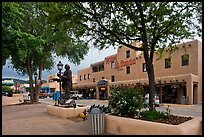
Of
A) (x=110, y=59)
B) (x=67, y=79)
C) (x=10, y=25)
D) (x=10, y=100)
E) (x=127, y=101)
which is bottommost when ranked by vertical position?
(x=10, y=100)

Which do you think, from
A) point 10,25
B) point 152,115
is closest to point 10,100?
point 10,25

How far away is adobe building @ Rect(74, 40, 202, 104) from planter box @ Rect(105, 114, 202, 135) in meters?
12.6

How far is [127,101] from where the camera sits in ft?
26.1

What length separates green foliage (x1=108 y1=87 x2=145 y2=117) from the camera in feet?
26.2

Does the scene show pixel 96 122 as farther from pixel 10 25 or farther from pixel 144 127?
pixel 10 25

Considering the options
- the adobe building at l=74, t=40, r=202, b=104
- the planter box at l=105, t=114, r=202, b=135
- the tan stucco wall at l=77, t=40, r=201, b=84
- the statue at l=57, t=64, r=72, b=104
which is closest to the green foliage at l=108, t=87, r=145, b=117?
the planter box at l=105, t=114, r=202, b=135

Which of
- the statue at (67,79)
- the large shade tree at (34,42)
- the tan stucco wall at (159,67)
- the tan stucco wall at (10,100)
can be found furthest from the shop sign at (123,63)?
the statue at (67,79)

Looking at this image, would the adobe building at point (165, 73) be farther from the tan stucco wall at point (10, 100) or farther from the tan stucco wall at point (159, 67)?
the tan stucco wall at point (10, 100)

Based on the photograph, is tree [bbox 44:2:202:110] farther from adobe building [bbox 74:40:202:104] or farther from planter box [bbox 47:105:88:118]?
adobe building [bbox 74:40:202:104]

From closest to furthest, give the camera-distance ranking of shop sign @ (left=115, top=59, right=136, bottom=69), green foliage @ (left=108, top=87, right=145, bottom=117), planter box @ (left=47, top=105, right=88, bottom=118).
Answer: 1. green foliage @ (left=108, top=87, right=145, bottom=117)
2. planter box @ (left=47, top=105, right=88, bottom=118)
3. shop sign @ (left=115, top=59, right=136, bottom=69)

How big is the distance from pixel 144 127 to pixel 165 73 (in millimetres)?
25455

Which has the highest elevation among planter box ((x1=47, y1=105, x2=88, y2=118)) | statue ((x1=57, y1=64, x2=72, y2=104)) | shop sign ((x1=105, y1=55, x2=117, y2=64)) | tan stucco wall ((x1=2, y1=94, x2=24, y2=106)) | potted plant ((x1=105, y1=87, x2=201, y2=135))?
shop sign ((x1=105, y1=55, x2=117, y2=64))

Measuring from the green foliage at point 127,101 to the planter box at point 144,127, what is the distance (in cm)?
50

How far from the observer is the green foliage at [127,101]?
7.98 metres
